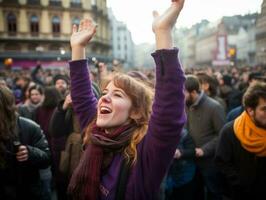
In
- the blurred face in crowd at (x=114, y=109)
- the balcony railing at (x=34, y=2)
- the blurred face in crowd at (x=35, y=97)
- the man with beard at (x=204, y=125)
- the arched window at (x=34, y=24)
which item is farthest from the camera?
the arched window at (x=34, y=24)

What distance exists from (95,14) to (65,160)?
1621 inches

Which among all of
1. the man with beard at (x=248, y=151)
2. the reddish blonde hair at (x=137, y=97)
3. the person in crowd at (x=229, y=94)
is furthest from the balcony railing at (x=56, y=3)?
the reddish blonde hair at (x=137, y=97)

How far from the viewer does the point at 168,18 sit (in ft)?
5.58

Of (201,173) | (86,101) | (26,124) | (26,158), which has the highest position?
(86,101)

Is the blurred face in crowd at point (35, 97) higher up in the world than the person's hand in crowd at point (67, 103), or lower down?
lower down

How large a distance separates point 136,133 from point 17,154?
1.10m

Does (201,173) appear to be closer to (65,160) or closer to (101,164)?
(65,160)

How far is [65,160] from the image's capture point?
3604 millimetres

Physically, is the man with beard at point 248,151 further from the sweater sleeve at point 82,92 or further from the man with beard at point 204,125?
the sweater sleeve at point 82,92

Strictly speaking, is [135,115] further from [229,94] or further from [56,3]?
[56,3]

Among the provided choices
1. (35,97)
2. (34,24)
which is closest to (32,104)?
(35,97)

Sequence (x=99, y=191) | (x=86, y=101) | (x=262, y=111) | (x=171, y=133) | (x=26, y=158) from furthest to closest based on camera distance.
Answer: (x=262, y=111)
(x=26, y=158)
(x=86, y=101)
(x=99, y=191)
(x=171, y=133)

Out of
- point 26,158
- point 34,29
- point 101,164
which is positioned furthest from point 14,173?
point 34,29

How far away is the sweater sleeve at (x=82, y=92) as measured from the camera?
2.39 metres
